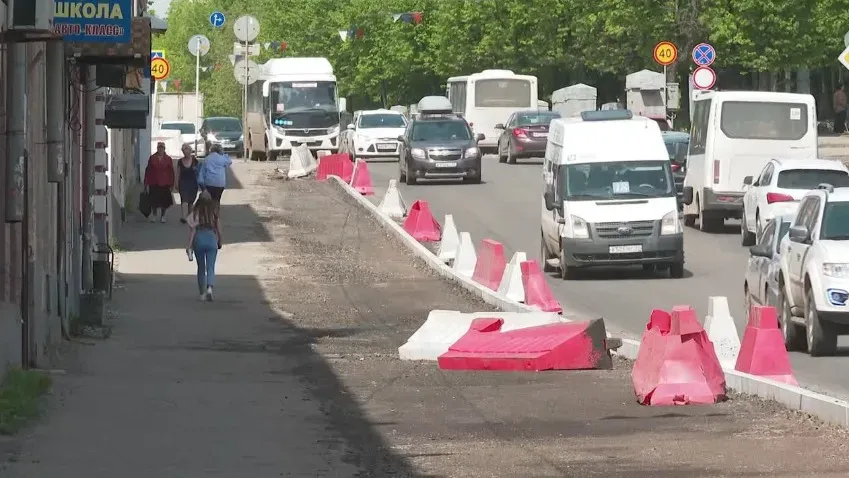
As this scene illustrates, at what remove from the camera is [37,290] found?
53.0 feet

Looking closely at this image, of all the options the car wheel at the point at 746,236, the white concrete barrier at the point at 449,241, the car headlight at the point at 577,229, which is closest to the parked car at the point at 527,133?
the car wheel at the point at 746,236

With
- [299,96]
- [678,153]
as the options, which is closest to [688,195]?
[678,153]

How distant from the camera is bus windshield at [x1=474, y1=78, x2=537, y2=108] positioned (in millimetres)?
62125

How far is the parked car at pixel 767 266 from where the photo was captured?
61.3ft

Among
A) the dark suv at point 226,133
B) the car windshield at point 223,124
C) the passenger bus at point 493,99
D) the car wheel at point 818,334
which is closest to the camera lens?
the car wheel at point 818,334

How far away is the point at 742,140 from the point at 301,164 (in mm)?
18260

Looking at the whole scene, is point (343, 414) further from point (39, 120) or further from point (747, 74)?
point (747, 74)

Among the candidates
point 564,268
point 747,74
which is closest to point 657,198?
point 564,268

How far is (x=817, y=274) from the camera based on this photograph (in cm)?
1706

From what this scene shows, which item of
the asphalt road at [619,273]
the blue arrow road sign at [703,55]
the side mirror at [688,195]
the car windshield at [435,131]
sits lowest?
the asphalt road at [619,273]

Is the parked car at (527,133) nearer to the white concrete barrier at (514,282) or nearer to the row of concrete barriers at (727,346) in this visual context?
the row of concrete barriers at (727,346)

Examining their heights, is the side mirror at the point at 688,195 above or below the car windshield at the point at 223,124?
below

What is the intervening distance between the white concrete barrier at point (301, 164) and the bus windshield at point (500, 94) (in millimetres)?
13750

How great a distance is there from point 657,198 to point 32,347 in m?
12.6
